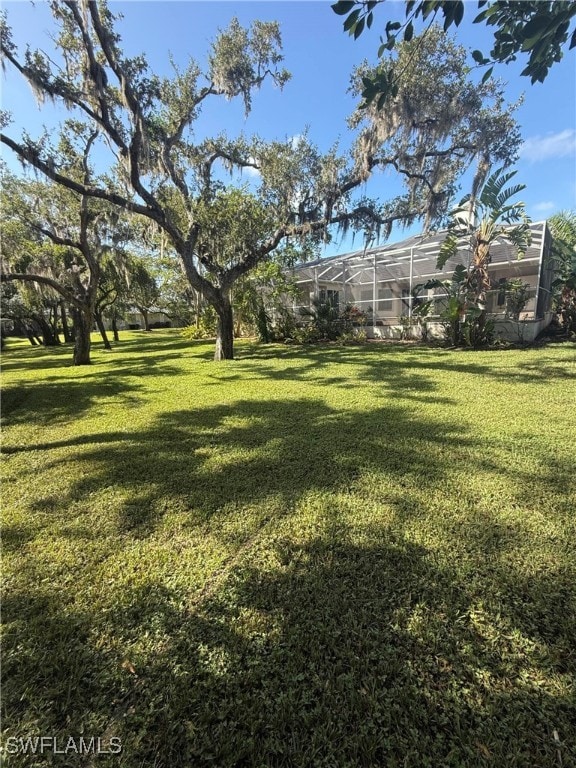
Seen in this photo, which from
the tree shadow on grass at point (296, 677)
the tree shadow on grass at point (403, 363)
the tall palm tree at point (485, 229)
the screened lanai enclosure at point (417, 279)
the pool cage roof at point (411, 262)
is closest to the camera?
the tree shadow on grass at point (296, 677)

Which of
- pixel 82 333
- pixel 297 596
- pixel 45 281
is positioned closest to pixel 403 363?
pixel 297 596

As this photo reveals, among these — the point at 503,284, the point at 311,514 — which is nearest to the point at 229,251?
the point at 503,284

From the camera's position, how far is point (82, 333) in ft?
34.8

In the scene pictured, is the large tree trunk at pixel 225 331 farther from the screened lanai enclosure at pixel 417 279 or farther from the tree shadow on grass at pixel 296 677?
the tree shadow on grass at pixel 296 677

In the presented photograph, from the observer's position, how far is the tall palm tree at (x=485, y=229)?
28.4 ft

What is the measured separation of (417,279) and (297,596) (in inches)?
624

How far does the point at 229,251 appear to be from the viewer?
11.7 metres

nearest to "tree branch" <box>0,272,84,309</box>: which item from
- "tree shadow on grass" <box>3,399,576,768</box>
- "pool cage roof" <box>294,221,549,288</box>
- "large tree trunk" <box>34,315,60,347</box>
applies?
"tree shadow on grass" <box>3,399,576,768</box>

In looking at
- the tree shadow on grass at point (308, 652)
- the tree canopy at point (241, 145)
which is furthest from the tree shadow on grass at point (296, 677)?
the tree canopy at point (241, 145)

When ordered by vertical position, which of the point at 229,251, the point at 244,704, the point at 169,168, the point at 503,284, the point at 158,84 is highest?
the point at 158,84

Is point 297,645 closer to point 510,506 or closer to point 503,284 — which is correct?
point 510,506

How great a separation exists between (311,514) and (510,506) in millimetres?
1457

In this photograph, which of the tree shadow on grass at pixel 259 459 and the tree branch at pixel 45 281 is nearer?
the tree shadow on grass at pixel 259 459

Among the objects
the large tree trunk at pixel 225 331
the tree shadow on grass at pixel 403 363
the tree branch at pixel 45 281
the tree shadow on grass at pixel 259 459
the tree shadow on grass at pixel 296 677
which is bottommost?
the tree shadow on grass at pixel 296 677
